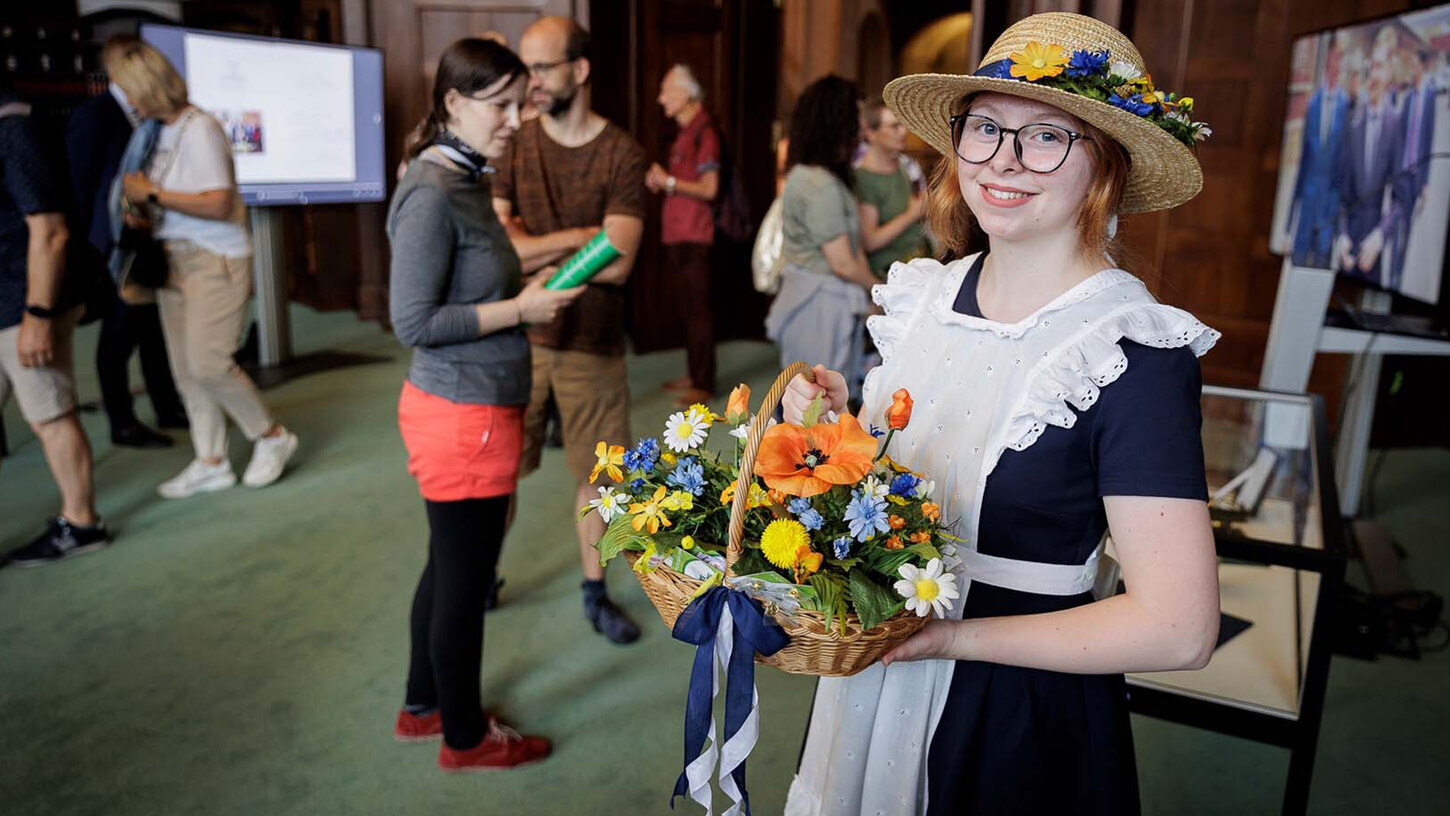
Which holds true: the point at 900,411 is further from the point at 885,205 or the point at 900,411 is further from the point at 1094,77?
the point at 885,205

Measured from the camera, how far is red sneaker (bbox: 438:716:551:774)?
240 centimetres

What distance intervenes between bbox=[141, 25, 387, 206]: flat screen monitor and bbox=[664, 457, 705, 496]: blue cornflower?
4.84 meters

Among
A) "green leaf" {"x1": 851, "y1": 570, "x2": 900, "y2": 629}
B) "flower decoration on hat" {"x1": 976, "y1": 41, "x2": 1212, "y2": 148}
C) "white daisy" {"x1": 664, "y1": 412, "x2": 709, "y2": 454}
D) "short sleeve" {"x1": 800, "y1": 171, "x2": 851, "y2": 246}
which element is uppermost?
"flower decoration on hat" {"x1": 976, "y1": 41, "x2": 1212, "y2": 148}

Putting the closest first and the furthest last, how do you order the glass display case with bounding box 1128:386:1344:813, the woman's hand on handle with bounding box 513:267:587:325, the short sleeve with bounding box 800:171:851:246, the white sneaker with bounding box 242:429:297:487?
the glass display case with bounding box 1128:386:1344:813
the woman's hand on handle with bounding box 513:267:587:325
the short sleeve with bounding box 800:171:851:246
the white sneaker with bounding box 242:429:297:487

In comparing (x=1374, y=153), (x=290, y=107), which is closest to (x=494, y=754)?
(x=1374, y=153)

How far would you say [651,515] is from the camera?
113cm

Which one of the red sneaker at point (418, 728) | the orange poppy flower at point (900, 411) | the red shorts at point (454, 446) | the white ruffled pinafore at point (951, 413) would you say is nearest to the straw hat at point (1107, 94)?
the white ruffled pinafore at point (951, 413)

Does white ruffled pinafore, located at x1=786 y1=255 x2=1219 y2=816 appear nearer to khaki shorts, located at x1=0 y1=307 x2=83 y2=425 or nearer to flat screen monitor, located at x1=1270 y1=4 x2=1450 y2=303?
flat screen monitor, located at x1=1270 y1=4 x2=1450 y2=303

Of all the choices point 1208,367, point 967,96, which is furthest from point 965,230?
point 1208,367

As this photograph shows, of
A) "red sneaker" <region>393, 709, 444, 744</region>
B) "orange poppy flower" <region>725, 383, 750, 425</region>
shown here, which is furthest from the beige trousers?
"orange poppy flower" <region>725, 383, 750, 425</region>

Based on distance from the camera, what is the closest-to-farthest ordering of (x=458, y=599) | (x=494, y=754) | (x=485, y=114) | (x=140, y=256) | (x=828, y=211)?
1. (x=485, y=114)
2. (x=458, y=599)
3. (x=494, y=754)
4. (x=828, y=211)
5. (x=140, y=256)

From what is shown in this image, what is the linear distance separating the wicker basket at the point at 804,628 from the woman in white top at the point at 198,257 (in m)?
3.35

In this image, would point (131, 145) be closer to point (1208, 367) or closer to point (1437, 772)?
point (1437, 772)

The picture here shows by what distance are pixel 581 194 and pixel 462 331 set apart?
0.85 meters
